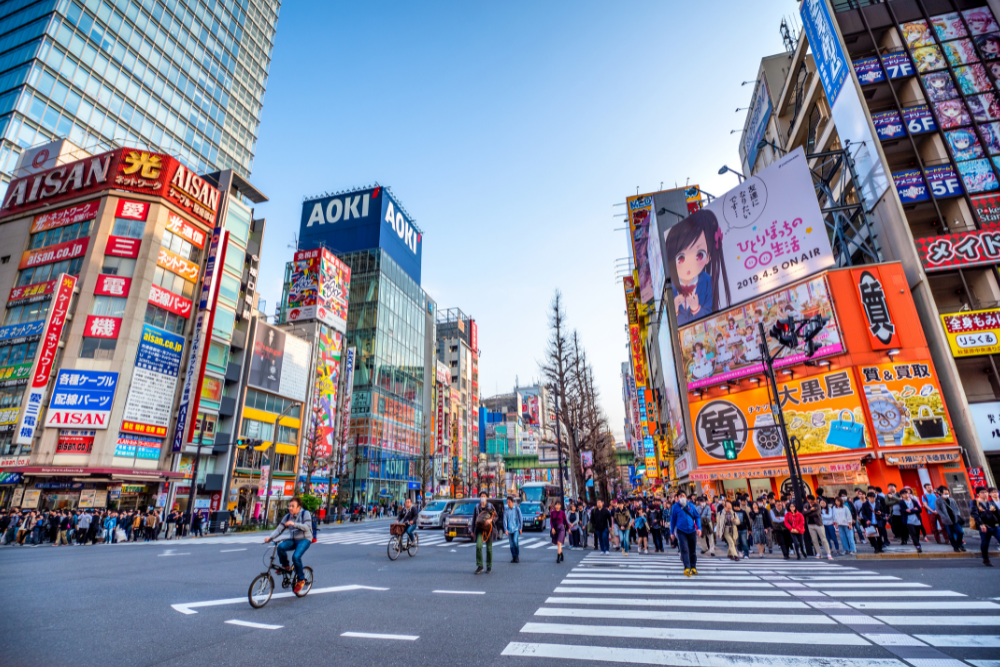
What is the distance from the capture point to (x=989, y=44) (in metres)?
28.8

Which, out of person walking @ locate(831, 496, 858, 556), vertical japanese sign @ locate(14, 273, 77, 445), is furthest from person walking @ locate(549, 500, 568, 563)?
vertical japanese sign @ locate(14, 273, 77, 445)

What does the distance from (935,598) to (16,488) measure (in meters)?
40.8

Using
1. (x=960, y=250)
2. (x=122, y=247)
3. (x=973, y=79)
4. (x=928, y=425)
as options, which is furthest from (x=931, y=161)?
(x=122, y=247)

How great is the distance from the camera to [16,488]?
2777cm

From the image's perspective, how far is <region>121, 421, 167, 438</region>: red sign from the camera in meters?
31.2

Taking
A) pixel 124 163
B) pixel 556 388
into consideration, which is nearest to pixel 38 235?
pixel 124 163

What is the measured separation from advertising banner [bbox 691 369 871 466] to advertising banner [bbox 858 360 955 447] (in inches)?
25.5

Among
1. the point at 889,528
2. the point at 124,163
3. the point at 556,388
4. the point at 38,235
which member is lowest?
the point at 889,528

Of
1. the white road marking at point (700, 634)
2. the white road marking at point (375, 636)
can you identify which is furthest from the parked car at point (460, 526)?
the white road marking at point (375, 636)

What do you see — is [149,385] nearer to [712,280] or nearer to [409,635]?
[409,635]

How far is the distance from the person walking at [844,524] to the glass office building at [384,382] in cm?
5042

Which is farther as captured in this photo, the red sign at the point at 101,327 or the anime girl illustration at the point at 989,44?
the red sign at the point at 101,327

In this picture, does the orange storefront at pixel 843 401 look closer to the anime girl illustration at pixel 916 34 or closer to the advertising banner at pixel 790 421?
the advertising banner at pixel 790 421

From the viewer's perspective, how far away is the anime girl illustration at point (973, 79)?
27641 millimetres
